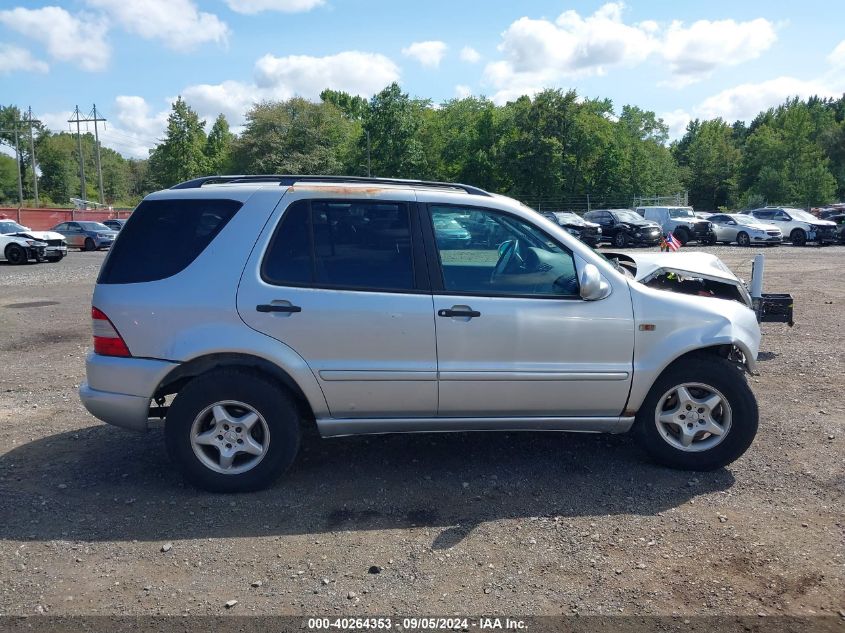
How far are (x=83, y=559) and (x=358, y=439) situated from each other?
219 cm

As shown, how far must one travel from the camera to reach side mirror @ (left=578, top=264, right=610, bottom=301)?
4344 mm

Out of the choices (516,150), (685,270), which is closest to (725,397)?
(685,270)

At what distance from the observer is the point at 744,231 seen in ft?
103

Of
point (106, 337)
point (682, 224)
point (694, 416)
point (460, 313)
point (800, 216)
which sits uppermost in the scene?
point (800, 216)

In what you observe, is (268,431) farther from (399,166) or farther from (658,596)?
(399,166)

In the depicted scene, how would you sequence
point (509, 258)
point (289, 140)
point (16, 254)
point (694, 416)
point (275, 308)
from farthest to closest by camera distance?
point (289, 140) < point (16, 254) < point (694, 416) < point (509, 258) < point (275, 308)

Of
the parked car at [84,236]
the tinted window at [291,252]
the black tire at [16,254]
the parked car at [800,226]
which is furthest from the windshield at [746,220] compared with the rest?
the tinted window at [291,252]

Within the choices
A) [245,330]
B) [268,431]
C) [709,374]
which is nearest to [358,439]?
[268,431]

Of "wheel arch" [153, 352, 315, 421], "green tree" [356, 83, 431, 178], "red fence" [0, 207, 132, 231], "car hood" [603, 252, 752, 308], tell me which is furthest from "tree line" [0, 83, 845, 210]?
"wheel arch" [153, 352, 315, 421]

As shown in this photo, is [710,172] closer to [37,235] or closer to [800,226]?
[800,226]

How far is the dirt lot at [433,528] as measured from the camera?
3.34 meters

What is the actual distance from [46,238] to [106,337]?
76.8 feet

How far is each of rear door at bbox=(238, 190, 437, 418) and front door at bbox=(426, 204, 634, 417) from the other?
5.9 inches

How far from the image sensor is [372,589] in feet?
11.1
